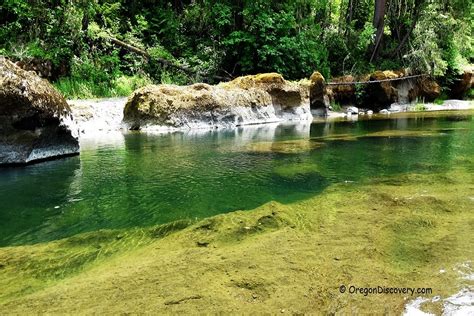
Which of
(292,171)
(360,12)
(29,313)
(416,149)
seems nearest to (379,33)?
(360,12)

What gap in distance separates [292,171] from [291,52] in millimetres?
15652

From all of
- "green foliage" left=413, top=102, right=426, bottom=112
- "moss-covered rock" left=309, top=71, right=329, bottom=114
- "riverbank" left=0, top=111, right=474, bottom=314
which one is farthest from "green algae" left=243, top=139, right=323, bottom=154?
"green foliage" left=413, top=102, right=426, bottom=112

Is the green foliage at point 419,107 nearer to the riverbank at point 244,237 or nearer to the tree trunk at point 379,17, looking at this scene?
the tree trunk at point 379,17

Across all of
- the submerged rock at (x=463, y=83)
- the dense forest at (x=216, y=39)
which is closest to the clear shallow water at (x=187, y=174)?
the dense forest at (x=216, y=39)

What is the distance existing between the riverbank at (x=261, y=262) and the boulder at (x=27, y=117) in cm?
481

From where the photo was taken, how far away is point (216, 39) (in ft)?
77.5

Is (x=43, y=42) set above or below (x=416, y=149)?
above

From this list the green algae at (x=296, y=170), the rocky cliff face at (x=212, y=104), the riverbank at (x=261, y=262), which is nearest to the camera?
the riverbank at (x=261, y=262)

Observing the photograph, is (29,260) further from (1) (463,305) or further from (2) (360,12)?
(2) (360,12)

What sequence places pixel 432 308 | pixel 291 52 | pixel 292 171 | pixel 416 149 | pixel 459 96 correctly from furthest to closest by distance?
pixel 459 96 < pixel 291 52 < pixel 416 149 < pixel 292 171 < pixel 432 308

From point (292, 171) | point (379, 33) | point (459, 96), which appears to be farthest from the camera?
point (459, 96)

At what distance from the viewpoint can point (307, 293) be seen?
286 cm

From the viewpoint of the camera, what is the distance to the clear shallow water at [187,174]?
511 cm

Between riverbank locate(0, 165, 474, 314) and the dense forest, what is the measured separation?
47.6 ft
